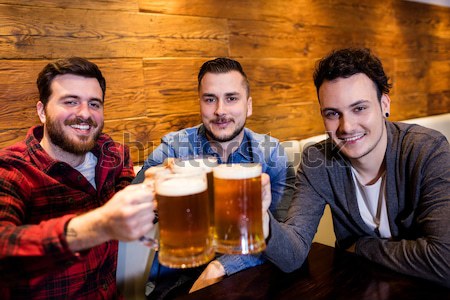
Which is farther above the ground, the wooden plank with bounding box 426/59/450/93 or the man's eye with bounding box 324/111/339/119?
the wooden plank with bounding box 426/59/450/93

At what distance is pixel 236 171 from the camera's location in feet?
3.08

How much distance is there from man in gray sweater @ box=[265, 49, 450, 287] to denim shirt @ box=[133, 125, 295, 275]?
1.02ft

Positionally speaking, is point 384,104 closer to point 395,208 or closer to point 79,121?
point 395,208

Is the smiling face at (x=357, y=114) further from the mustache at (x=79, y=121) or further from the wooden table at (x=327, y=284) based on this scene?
the mustache at (x=79, y=121)

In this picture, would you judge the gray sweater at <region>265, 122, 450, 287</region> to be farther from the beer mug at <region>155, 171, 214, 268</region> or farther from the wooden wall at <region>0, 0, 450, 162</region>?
the wooden wall at <region>0, 0, 450, 162</region>

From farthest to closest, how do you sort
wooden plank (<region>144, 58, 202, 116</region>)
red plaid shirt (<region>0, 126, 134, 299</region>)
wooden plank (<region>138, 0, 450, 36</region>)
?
wooden plank (<region>138, 0, 450, 36</region>) → wooden plank (<region>144, 58, 202, 116</region>) → red plaid shirt (<region>0, 126, 134, 299</region>)

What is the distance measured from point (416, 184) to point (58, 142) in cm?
143

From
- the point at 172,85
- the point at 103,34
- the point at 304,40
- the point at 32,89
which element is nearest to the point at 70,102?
the point at 32,89

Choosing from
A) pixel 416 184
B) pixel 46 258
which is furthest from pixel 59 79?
pixel 416 184

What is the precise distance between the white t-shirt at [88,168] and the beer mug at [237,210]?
35.3 inches

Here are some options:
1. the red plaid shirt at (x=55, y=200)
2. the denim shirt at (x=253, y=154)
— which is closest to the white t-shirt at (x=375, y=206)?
the denim shirt at (x=253, y=154)

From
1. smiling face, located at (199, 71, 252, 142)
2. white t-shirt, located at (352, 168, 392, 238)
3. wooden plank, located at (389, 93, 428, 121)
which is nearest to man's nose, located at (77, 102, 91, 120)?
smiling face, located at (199, 71, 252, 142)

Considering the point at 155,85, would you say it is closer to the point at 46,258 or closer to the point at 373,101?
the point at 373,101

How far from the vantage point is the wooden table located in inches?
41.7
